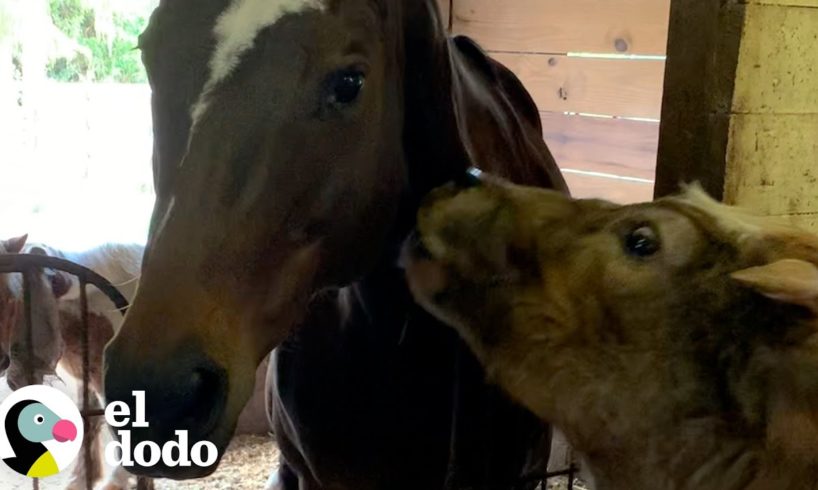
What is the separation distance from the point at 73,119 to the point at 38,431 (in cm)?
198

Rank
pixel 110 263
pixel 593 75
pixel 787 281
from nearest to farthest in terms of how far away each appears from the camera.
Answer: pixel 787 281
pixel 110 263
pixel 593 75

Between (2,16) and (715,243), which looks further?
(2,16)

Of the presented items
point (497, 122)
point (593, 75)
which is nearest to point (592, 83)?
A: point (593, 75)

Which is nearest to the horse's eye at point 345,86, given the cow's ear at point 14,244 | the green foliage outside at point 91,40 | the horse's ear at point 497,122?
the horse's ear at point 497,122

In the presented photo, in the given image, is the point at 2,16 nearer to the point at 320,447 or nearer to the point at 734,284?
the point at 320,447

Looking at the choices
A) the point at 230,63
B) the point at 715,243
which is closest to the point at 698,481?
the point at 715,243

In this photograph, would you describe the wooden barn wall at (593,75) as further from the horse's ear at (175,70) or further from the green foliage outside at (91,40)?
the horse's ear at (175,70)

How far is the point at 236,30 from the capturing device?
0.79 metres

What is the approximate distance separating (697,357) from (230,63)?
20.6 inches

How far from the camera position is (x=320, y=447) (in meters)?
1.16

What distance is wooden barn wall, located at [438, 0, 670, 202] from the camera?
8.30 ft

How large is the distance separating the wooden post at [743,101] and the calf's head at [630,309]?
284mm

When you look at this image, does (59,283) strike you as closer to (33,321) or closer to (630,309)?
(33,321)

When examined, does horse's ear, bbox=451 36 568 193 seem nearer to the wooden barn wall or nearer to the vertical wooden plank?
the vertical wooden plank
